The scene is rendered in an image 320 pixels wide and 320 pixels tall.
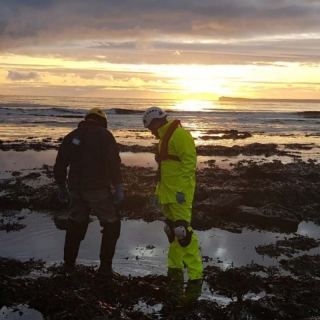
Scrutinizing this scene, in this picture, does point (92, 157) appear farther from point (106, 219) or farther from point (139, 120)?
point (139, 120)

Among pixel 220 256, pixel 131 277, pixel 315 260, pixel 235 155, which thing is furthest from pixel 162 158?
pixel 235 155

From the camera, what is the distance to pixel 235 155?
20953mm

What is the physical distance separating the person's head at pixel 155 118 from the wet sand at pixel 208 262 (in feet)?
6.58

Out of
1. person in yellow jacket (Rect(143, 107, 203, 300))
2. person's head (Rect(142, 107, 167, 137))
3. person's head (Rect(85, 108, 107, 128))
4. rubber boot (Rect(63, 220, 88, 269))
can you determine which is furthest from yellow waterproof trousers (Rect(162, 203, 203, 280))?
person's head (Rect(85, 108, 107, 128))

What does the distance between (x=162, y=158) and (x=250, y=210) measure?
393cm

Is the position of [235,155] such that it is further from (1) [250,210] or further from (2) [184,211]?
(2) [184,211]

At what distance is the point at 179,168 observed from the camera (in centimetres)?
636

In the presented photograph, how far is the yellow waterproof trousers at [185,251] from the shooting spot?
6.29m

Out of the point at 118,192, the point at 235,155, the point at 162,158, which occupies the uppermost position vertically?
the point at 162,158

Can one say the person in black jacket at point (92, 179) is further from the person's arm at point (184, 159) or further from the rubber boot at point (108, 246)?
the person's arm at point (184, 159)

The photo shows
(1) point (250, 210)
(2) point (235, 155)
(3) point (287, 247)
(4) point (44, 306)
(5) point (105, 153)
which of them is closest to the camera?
(4) point (44, 306)

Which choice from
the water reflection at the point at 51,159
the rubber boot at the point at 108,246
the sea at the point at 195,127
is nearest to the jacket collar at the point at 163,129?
the rubber boot at the point at 108,246

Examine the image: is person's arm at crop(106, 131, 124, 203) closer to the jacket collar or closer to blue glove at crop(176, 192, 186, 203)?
the jacket collar

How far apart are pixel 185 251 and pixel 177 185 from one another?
898 millimetres
